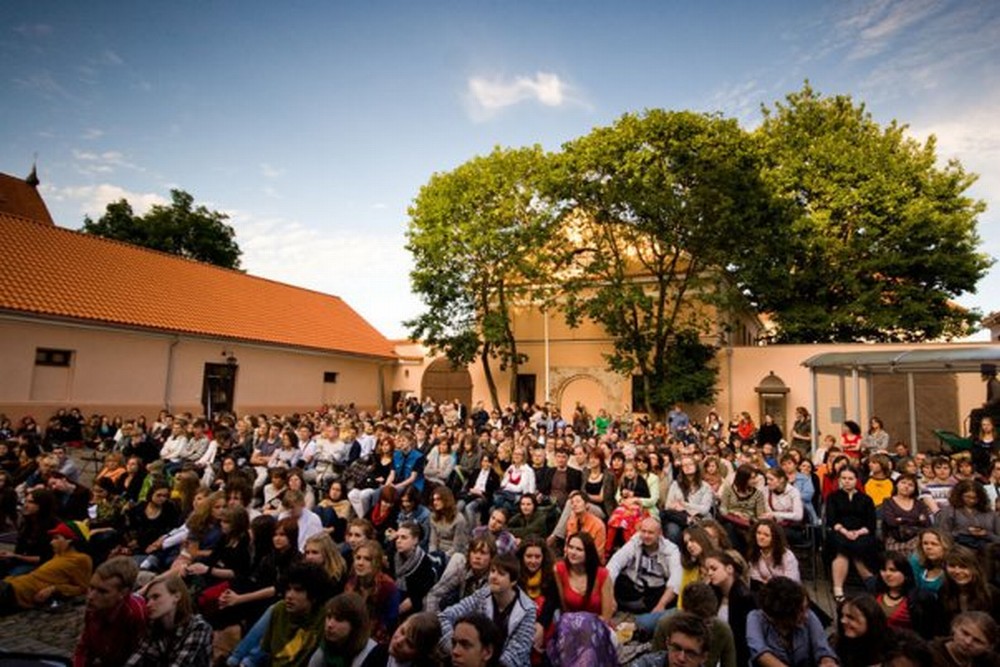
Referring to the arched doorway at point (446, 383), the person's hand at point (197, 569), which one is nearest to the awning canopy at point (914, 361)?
the person's hand at point (197, 569)

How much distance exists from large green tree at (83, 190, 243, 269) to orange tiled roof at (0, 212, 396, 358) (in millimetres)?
10574

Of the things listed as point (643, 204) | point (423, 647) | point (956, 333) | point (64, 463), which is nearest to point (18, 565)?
point (64, 463)

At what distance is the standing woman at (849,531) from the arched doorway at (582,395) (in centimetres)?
1756

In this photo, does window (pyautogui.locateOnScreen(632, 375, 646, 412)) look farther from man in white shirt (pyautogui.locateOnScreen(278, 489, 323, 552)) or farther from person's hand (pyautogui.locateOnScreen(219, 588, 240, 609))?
person's hand (pyautogui.locateOnScreen(219, 588, 240, 609))

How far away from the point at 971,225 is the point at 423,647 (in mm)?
27894

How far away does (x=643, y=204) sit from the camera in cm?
1842

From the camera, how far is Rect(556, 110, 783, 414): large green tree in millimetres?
18250

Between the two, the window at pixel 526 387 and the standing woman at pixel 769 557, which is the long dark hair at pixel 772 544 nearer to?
the standing woman at pixel 769 557

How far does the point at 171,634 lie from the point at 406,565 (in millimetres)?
1933

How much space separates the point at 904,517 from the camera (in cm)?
607

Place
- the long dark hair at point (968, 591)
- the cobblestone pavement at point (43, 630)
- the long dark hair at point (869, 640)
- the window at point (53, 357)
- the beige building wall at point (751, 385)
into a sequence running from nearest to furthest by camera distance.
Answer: the long dark hair at point (869, 640), the long dark hair at point (968, 591), the cobblestone pavement at point (43, 630), the window at point (53, 357), the beige building wall at point (751, 385)

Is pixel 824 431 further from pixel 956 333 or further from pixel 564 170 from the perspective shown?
pixel 564 170

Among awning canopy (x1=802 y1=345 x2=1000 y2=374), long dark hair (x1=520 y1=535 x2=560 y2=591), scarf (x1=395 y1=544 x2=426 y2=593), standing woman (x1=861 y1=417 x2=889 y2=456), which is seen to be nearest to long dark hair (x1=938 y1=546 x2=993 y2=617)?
long dark hair (x1=520 y1=535 x2=560 y2=591)

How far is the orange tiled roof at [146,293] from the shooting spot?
16281 mm
